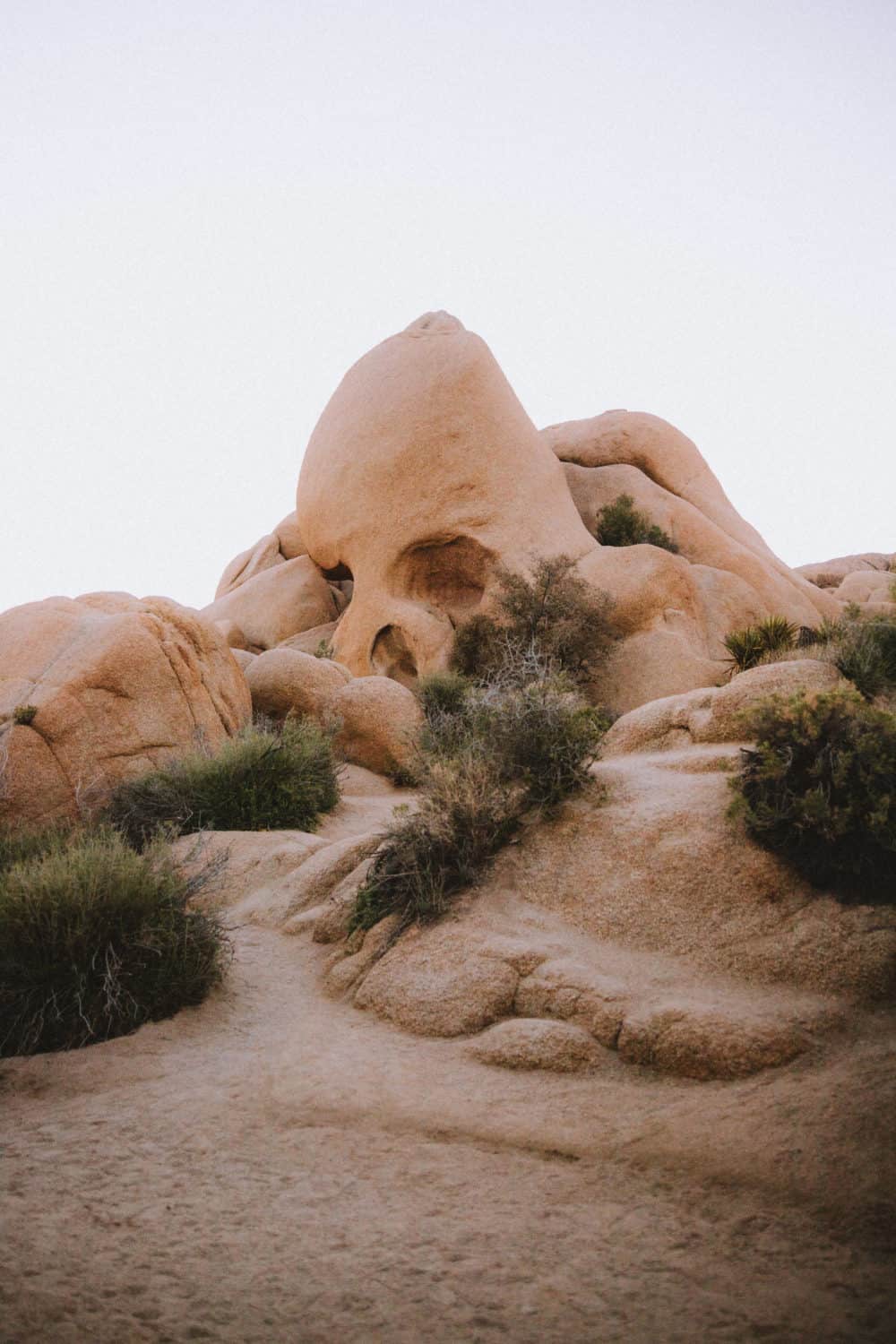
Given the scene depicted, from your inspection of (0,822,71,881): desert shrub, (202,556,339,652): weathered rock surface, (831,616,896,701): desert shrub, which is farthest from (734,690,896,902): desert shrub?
(202,556,339,652): weathered rock surface

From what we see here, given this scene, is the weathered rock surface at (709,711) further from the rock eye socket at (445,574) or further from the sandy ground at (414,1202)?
the rock eye socket at (445,574)

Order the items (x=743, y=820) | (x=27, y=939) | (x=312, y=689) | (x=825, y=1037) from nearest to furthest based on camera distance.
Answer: (x=825, y=1037)
(x=27, y=939)
(x=743, y=820)
(x=312, y=689)

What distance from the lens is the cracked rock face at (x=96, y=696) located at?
10.7 metres

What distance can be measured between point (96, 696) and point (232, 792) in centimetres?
264

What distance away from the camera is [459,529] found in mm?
21062

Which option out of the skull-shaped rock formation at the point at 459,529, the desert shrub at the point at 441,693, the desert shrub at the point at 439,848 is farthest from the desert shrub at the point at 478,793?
the skull-shaped rock formation at the point at 459,529

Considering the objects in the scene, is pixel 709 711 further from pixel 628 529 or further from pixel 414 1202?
pixel 628 529

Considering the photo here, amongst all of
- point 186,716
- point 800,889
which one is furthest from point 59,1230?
point 186,716

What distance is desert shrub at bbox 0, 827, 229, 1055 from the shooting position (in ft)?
16.5

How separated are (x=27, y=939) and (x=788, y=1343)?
15.2ft

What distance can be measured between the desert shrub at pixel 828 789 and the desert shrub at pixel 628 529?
16754mm

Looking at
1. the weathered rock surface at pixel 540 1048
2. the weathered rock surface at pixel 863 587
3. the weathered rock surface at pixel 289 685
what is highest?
the weathered rock surface at pixel 289 685

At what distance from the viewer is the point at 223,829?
10062 millimetres

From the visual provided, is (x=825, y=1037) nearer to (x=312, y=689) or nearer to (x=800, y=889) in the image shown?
(x=800, y=889)
